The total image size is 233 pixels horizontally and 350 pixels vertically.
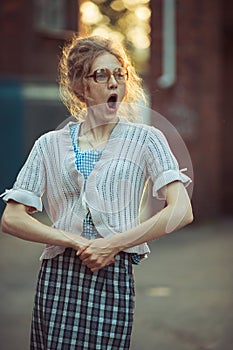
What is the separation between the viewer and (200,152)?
430 inches

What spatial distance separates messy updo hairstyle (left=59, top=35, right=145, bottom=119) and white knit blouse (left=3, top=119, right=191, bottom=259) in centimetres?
11

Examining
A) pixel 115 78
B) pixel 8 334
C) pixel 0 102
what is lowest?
pixel 8 334

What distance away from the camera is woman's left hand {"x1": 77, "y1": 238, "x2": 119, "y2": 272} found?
232 cm

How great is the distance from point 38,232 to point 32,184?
0.56 feet

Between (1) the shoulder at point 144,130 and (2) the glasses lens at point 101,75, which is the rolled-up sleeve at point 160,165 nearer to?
(1) the shoulder at point 144,130

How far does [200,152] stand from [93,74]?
8639mm

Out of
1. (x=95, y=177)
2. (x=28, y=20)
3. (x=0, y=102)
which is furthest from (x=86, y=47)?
(x=28, y=20)

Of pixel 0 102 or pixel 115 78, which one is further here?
pixel 0 102

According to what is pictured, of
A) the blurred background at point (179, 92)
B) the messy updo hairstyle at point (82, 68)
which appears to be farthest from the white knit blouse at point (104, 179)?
the blurred background at point (179, 92)

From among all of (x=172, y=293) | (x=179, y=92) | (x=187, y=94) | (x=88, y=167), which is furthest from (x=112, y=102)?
(x=187, y=94)

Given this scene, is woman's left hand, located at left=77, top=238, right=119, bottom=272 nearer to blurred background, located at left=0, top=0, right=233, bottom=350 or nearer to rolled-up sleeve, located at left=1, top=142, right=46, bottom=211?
rolled-up sleeve, located at left=1, top=142, right=46, bottom=211

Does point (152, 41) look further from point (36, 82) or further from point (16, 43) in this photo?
point (16, 43)

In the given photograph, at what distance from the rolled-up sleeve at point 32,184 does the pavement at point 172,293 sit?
2379mm

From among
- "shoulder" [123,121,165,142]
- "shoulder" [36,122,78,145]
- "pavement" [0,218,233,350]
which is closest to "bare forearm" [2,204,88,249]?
"shoulder" [36,122,78,145]
